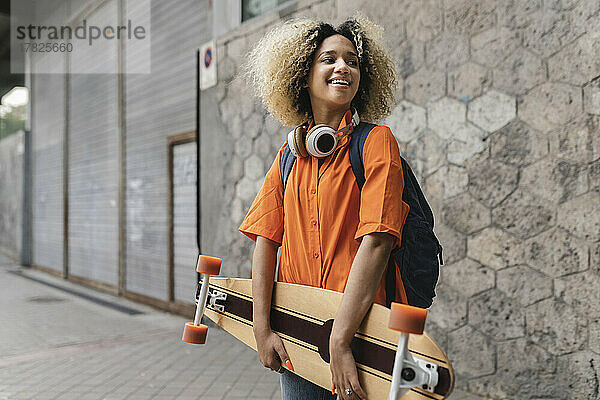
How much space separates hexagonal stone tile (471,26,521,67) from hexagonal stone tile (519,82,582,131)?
14.9 inches

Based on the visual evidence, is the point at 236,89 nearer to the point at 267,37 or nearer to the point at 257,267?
the point at 267,37

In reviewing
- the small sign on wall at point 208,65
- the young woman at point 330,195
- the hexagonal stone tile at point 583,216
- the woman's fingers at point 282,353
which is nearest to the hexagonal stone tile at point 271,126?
the small sign on wall at point 208,65

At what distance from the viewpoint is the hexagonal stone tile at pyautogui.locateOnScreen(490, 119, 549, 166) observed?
3.96 m

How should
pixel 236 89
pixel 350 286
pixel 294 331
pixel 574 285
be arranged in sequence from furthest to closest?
pixel 236 89
pixel 574 285
pixel 294 331
pixel 350 286

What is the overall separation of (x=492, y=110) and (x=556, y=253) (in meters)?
1.14

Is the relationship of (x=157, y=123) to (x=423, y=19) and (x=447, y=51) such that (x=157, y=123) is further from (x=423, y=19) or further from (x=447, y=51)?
(x=447, y=51)

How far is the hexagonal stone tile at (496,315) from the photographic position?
4023mm

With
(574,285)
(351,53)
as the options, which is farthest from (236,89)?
(351,53)

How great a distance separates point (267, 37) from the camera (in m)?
2.21

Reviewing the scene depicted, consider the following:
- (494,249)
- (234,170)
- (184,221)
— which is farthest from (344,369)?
(184,221)

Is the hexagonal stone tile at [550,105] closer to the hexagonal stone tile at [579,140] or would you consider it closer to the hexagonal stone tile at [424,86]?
the hexagonal stone tile at [579,140]

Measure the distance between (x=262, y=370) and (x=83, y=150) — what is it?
865 centimetres

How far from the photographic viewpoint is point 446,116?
455cm

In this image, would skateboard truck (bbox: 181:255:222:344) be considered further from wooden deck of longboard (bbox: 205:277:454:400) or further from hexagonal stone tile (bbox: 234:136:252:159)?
hexagonal stone tile (bbox: 234:136:252:159)
